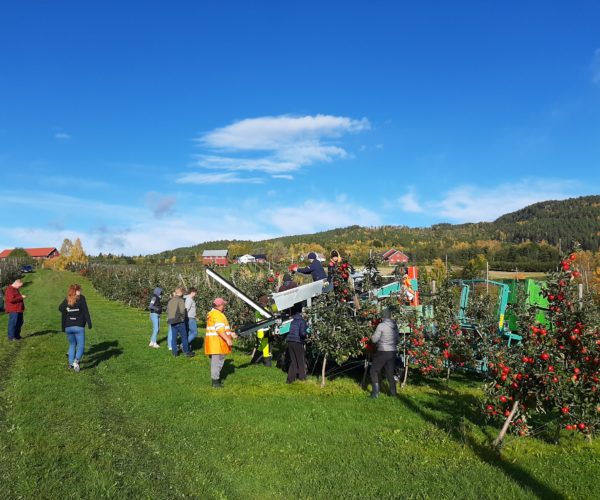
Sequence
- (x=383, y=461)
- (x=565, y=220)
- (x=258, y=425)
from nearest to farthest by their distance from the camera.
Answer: (x=383, y=461), (x=258, y=425), (x=565, y=220)

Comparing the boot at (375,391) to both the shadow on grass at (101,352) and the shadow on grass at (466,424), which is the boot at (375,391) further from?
the shadow on grass at (101,352)

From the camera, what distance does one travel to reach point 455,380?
12336mm

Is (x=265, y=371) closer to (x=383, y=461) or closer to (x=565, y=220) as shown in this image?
(x=383, y=461)

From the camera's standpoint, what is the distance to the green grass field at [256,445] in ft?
17.6

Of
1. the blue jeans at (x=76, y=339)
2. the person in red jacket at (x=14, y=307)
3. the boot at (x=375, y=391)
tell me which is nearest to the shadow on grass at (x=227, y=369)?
the blue jeans at (x=76, y=339)

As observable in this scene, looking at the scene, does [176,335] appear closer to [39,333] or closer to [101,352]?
[101,352]

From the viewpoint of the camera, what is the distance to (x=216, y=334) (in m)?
9.96

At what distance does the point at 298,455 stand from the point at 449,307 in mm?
6576

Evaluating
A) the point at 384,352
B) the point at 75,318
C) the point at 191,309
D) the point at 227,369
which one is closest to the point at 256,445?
the point at 384,352

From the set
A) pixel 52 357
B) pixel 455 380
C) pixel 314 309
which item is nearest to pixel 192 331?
pixel 52 357

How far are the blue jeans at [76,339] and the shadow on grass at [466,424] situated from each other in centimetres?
735

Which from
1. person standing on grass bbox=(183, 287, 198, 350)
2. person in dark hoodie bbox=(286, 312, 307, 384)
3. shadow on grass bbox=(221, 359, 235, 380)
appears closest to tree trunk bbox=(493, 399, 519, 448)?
person in dark hoodie bbox=(286, 312, 307, 384)

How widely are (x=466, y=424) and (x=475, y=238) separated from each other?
13013cm

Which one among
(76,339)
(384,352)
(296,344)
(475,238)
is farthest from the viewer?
(475,238)
